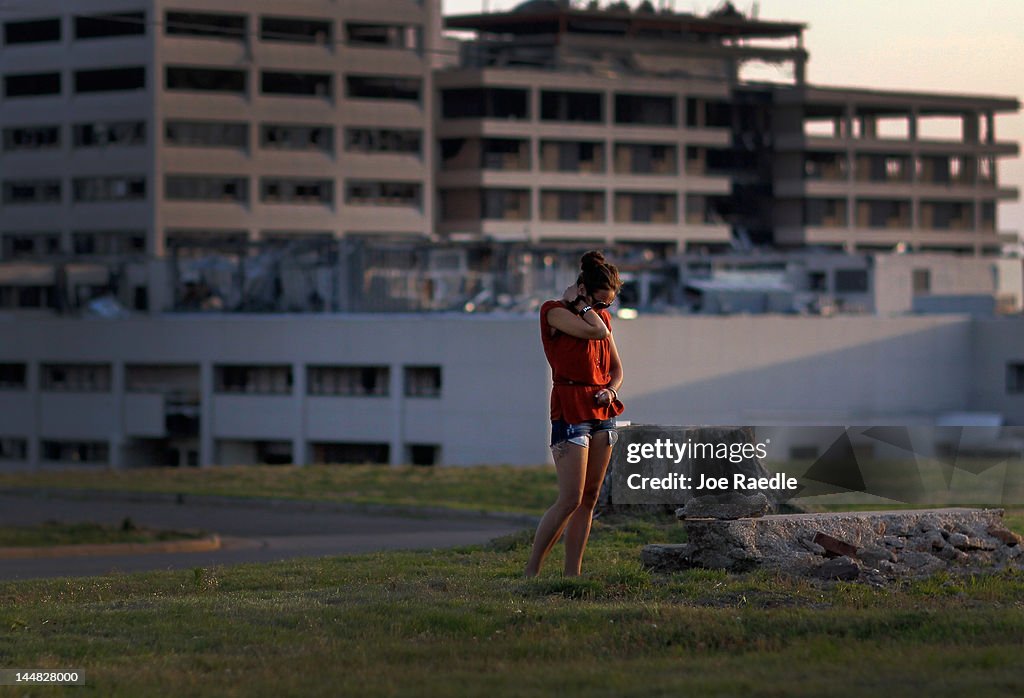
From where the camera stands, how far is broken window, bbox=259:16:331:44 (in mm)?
88250

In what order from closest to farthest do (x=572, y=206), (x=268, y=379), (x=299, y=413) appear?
(x=299, y=413)
(x=268, y=379)
(x=572, y=206)

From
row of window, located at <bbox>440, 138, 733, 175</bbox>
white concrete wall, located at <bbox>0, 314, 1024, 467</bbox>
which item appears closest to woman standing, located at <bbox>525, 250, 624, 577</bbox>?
white concrete wall, located at <bbox>0, 314, 1024, 467</bbox>

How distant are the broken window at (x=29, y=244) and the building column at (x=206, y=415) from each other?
2924 centimetres

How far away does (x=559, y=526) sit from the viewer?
11.4 metres

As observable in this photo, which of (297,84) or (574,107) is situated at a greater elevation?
(574,107)

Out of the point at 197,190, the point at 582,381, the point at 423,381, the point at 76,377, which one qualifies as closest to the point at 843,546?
the point at 582,381

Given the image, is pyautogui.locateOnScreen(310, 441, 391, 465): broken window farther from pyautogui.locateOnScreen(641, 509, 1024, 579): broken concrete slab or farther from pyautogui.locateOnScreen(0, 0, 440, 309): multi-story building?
pyautogui.locateOnScreen(641, 509, 1024, 579): broken concrete slab

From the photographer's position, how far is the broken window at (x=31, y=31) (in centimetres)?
8850

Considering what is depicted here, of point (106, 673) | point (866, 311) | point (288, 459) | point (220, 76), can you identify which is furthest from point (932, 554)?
point (220, 76)

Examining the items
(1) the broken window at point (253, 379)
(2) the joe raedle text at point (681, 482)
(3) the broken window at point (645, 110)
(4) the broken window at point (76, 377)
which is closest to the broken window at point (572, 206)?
(3) the broken window at point (645, 110)

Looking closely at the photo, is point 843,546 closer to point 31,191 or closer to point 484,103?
point 31,191

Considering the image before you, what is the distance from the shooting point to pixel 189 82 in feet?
288

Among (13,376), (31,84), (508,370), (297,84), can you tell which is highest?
(297,84)

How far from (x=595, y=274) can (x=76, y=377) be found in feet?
194
